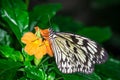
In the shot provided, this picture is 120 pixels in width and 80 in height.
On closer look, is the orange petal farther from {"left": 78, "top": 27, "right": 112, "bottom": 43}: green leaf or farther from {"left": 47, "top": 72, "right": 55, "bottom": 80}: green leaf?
{"left": 78, "top": 27, "right": 112, "bottom": 43}: green leaf

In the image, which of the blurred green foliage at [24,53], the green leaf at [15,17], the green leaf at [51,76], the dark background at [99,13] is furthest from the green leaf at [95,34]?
the dark background at [99,13]

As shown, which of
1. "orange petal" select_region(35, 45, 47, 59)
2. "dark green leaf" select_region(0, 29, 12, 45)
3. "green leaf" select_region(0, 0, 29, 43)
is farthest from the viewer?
"dark green leaf" select_region(0, 29, 12, 45)

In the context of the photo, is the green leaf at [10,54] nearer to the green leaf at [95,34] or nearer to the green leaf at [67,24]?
the green leaf at [95,34]

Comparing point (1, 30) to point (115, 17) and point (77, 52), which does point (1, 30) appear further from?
point (115, 17)

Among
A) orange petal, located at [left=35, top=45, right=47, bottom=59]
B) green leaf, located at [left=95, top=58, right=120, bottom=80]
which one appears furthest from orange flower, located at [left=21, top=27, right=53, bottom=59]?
green leaf, located at [left=95, top=58, right=120, bottom=80]

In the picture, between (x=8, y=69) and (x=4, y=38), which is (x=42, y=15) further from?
(x=8, y=69)
